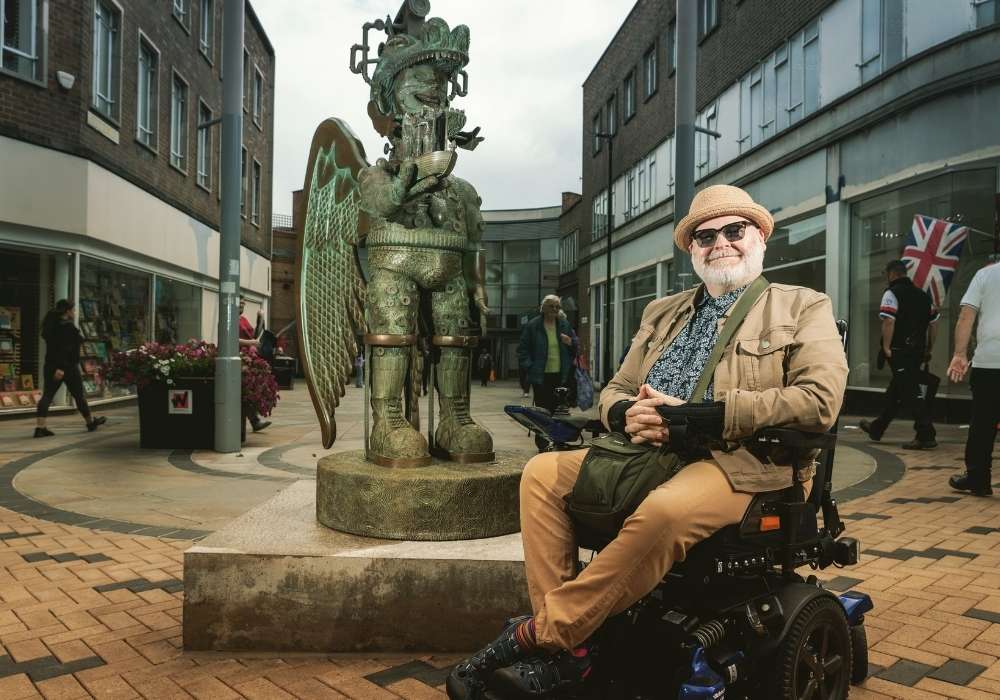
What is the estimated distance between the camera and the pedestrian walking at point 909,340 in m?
8.04

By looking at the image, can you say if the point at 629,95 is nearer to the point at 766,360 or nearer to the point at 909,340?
the point at 909,340

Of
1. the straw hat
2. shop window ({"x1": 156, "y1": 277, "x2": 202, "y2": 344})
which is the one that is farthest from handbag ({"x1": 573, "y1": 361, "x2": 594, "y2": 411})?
shop window ({"x1": 156, "y1": 277, "x2": 202, "y2": 344})

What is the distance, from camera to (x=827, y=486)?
2514 mm

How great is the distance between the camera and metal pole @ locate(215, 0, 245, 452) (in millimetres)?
7738

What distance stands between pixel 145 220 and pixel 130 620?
43.6 feet

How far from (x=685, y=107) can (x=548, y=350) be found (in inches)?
117

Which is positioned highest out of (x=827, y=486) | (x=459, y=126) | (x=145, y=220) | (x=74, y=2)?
(x=74, y=2)

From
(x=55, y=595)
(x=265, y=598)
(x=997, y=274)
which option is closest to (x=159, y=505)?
(x=55, y=595)

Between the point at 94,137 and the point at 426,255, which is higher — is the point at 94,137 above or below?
above

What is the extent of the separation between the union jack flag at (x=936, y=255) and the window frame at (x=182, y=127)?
14301mm

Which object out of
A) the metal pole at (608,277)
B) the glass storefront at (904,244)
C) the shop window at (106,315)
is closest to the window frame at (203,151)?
the shop window at (106,315)

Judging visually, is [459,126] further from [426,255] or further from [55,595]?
[55,595]

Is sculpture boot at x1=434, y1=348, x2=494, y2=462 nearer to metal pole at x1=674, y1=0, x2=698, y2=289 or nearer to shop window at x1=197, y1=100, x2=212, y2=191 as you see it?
metal pole at x1=674, y1=0, x2=698, y2=289

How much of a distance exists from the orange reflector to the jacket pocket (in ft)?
1.14
